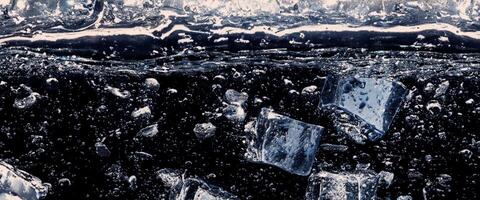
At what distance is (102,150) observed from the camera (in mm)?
905

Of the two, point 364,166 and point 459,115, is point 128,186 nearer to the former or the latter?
point 364,166

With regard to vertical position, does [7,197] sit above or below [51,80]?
below

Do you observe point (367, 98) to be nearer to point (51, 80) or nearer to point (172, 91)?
point (172, 91)

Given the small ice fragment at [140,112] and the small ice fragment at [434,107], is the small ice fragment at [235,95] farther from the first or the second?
the small ice fragment at [434,107]

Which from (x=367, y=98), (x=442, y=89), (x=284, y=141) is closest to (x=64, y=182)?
(x=284, y=141)

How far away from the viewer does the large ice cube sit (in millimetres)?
894

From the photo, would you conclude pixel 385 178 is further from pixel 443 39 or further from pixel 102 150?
pixel 102 150

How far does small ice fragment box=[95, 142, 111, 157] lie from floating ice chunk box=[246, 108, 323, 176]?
20 cm

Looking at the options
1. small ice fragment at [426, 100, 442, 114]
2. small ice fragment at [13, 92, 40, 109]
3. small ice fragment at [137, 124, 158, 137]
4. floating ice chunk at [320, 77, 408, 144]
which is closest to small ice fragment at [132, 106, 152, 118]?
small ice fragment at [137, 124, 158, 137]

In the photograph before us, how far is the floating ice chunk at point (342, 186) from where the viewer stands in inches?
35.2

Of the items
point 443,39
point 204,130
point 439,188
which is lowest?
point 439,188

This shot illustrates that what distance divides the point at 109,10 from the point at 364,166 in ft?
1.36

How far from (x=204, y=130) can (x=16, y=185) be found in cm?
27

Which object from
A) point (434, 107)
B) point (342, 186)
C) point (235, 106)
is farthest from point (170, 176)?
point (434, 107)
